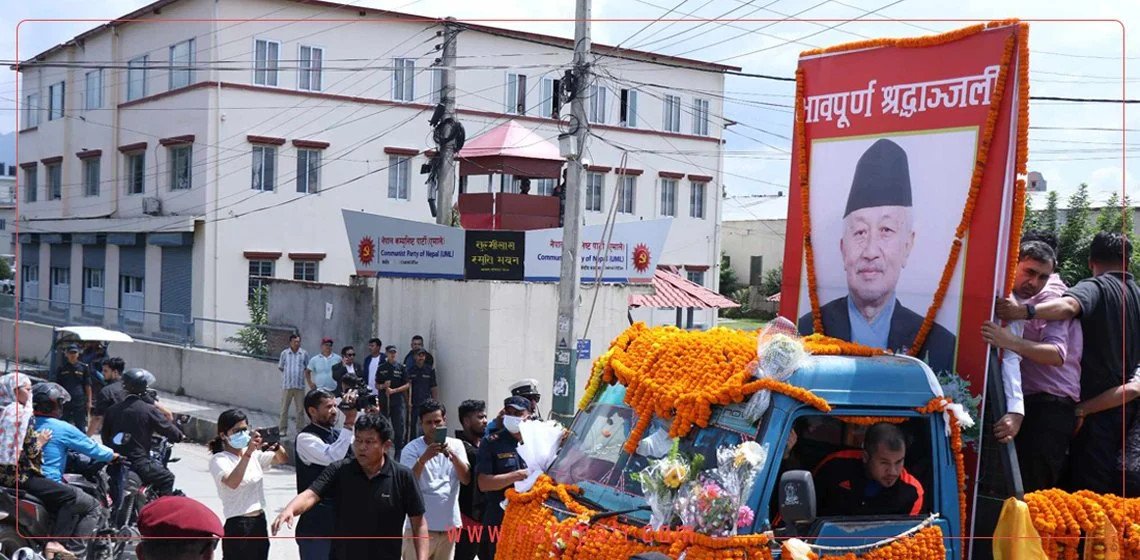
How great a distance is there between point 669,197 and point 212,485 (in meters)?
25.4

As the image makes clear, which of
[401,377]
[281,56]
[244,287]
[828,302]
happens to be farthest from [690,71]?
[828,302]

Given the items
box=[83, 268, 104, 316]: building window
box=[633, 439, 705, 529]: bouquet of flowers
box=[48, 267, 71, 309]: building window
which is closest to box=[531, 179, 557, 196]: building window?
box=[83, 268, 104, 316]: building window

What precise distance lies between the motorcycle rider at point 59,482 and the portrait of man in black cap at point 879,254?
5.93 meters

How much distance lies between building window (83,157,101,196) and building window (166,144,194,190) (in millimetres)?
5294

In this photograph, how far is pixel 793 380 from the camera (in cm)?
480

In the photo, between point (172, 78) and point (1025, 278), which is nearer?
point (1025, 278)

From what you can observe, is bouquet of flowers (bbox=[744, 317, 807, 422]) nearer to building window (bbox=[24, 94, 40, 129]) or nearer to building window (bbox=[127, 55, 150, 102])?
building window (bbox=[127, 55, 150, 102])

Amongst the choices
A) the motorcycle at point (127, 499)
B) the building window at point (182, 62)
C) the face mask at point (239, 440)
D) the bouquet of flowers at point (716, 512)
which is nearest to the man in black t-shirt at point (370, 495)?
the face mask at point (239, 440)

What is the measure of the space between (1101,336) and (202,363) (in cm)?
1900

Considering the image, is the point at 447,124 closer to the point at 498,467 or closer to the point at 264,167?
the point at 264,167

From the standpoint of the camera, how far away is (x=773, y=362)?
15.8ft

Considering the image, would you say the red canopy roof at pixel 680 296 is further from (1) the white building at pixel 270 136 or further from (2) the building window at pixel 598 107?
(2) the building window at pixel 598 107

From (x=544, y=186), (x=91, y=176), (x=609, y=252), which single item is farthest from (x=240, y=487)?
(x=91, y=176)

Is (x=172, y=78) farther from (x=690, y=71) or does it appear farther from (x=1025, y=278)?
(x=1025, y=278)
